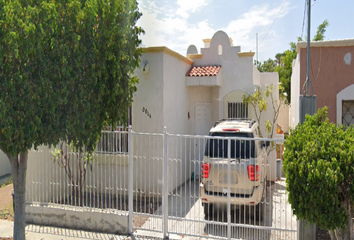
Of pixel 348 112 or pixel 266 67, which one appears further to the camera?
pixel 266 67

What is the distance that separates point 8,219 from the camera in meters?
6.98

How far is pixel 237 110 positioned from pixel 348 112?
4.24m

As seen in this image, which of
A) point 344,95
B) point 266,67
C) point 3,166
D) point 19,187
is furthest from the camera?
point 266,67

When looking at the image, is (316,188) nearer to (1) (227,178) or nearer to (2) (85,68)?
(1) (227,178)

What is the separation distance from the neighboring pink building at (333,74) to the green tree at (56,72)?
459 cm

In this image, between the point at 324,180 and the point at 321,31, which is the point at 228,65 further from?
the point at 321,31

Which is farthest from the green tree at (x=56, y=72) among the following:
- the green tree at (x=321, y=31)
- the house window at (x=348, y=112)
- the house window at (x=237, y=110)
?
the green tree at (x=321, y=31)

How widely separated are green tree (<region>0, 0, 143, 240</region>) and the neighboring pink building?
4.59m

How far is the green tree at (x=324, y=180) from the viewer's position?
153 inches

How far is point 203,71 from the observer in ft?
34.2

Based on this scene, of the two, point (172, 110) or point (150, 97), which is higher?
point (150, 97)

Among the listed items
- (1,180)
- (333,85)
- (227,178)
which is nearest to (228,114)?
(333,85)

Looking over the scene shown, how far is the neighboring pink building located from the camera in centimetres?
698

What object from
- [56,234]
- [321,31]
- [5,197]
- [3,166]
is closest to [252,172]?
[56,234]
